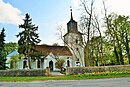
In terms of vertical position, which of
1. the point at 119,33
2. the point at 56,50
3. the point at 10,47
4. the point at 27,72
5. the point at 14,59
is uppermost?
the point at 119,33

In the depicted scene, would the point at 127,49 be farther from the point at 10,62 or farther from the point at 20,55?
the point at 10,62

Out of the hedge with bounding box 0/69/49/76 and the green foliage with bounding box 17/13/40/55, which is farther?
the green foliage with bounding box 17/13/40/55

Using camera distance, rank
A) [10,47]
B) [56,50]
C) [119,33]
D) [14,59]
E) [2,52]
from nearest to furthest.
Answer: [2,52] < [119,33] < [14,59] < [10,47] < [56,50]

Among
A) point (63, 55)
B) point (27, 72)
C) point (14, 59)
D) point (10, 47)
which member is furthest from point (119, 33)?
point (10, 47)

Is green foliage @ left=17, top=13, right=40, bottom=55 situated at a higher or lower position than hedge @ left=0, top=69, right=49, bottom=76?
higher

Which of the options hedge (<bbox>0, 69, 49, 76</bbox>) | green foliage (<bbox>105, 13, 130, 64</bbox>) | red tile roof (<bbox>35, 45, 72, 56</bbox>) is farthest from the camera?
red tile roof (<bbox>35, 45, 72, 56</bbox>)

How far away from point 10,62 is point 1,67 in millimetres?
8745

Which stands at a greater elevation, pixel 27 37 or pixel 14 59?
pixel 27 37

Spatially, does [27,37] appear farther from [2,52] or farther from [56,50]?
[56,50]

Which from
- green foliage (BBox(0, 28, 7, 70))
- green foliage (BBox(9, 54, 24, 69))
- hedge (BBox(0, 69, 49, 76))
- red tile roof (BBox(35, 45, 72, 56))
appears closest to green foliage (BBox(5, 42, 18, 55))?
green foliage (BBox(9, 54, 24, 69))

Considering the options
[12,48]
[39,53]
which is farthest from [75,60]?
[12,48]

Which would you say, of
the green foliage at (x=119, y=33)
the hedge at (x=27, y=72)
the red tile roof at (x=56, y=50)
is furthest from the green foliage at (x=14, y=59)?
the green foliage at (x=119, y=33)

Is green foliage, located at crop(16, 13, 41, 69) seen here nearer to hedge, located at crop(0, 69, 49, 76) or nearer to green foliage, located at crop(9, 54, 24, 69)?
green foliage, located at crop(9, 54, 24, 69)

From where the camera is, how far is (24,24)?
44.5 metres
